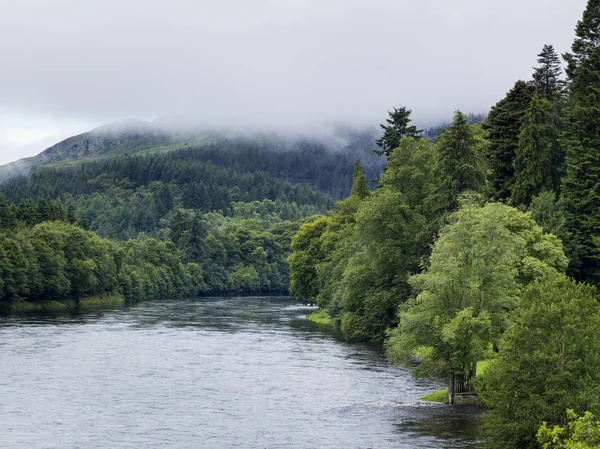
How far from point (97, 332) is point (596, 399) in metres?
76.1

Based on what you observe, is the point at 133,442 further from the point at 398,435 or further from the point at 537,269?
the point at 537,269

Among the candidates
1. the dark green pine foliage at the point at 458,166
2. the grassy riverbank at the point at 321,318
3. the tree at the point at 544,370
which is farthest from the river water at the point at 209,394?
the grassy riverbank at the point at 321,318

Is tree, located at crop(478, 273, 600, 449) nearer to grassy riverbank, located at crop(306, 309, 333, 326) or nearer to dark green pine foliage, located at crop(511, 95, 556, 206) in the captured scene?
dark green pine foliage, located at crop(511, 95, 556, 206)

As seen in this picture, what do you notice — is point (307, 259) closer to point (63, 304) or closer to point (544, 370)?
point (63, 304)

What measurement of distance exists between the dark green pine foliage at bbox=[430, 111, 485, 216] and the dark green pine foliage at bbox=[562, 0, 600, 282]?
931cm

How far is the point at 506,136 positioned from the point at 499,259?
4965 centimetres

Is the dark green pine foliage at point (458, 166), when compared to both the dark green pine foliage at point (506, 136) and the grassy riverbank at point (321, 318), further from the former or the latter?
the grassy riverbank at point (321, 318)

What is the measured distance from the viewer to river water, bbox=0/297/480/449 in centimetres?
4969

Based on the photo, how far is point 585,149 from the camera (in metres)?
89.0

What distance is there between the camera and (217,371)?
75688 mm


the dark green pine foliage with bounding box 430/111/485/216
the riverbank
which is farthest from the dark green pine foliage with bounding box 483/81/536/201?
the riverbank

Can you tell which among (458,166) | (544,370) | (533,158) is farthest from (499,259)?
(533,158)

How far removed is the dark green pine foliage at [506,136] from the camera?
105 meters

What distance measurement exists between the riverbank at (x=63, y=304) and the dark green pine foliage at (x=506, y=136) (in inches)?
3107
